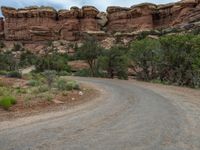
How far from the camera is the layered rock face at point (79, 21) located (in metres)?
104

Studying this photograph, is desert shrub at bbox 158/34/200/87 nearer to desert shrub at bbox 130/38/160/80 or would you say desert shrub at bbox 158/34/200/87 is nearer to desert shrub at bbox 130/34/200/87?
desert shrub at bbox 130/34/200/87

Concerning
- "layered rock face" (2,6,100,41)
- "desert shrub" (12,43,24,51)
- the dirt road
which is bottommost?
the dirt road

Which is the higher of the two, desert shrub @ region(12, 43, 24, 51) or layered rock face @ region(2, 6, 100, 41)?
layered rock face @ region(2, 6, 100, 41)

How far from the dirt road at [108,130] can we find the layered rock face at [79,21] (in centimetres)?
8743

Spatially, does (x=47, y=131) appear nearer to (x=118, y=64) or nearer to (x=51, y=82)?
(x=51, y=82)

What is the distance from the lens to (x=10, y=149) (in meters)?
7.80

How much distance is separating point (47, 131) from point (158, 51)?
25422mm

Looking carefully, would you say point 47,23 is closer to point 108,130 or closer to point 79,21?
point 79,21

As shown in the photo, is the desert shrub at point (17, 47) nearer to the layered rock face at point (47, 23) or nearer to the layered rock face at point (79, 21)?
the layered rock face at point (79, 21)

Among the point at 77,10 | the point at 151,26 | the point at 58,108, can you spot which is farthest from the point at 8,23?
the point at 58,108

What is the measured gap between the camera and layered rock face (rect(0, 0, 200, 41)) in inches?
4075

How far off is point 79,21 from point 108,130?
330 feet

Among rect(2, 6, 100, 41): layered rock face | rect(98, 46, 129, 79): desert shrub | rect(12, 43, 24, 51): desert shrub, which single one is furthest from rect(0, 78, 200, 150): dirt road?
rect(2, 6, 100, 41): layered rock face

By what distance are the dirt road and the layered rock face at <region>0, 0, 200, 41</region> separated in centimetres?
8743
